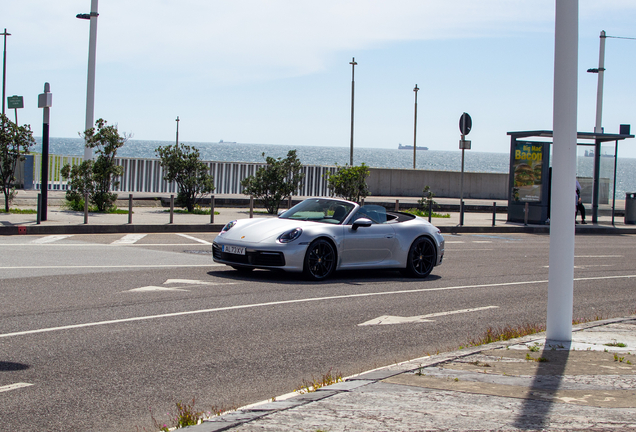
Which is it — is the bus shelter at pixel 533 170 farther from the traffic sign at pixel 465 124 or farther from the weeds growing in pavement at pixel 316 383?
the weeds growing in pavement at pixel 316 383

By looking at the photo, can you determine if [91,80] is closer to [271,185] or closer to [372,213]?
[271,185]

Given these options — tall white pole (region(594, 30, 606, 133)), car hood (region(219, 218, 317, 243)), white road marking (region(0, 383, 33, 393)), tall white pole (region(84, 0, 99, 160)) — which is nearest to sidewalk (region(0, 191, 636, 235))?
tall white pole (region(84, 0, 99, 160))

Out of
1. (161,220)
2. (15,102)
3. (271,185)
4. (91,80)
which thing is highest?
(91,80)

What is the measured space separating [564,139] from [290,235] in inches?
201

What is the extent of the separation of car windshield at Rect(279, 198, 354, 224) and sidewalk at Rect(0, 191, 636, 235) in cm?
714

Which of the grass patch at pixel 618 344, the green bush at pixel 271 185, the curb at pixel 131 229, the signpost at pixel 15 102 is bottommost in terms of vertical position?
the grass patch at pixel 618 344

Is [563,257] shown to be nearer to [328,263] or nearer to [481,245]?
[328,263]

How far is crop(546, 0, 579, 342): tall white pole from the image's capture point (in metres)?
6.27

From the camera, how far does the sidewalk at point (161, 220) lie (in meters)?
16.9

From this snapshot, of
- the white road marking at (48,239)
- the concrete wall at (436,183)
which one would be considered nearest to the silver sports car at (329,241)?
the white road marking at (48,239)

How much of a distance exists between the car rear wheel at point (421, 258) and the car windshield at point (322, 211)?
4.44 ft

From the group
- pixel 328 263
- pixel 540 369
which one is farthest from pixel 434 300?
pixel 540 369

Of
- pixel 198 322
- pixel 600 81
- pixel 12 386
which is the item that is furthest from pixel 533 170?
pixel 12 386

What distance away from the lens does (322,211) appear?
37.7ft
